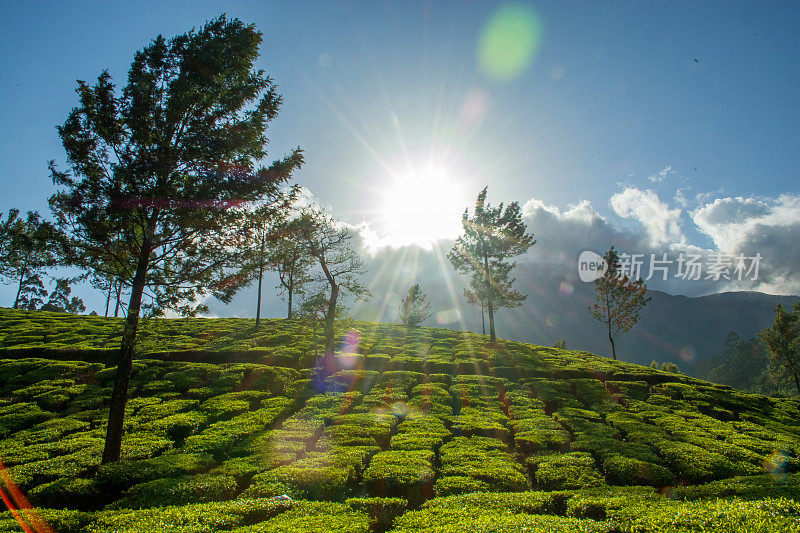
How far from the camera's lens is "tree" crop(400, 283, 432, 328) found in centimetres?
6931

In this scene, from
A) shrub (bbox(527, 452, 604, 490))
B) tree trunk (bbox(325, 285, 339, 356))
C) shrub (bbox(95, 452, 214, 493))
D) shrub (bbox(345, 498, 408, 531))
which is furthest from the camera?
tree trunk (bbox(325, 285, 339, 356))

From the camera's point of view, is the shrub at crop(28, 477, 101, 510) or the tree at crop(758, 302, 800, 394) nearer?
the shrub at crop(28, 477, 101, 510)

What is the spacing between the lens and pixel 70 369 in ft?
86.1

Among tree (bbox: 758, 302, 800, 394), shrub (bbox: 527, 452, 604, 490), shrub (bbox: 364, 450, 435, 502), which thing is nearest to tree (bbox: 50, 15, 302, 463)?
shrub (bbox: 364, 450, 435, 502)

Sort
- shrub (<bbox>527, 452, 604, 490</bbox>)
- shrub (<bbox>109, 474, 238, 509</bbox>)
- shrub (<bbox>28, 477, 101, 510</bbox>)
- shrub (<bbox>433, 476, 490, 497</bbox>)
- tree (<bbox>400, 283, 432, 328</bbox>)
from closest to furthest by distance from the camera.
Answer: shrub (<bbox>109, 474, 238, 509</bbox>) → shrub (<bbox>28, 477, 101, 510</bbox>) → shrub (<bbox>433, 476, 490, 497</bbox>) → shrub (<bbox>527, 452, 604, 490</bbox>) → tree (<bbox>400, 283, 432, 328</bbox>)

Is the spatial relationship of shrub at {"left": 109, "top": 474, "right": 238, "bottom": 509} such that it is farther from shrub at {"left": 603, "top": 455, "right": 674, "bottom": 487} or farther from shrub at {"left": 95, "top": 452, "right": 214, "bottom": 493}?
shrub at {"left": 603, "top": 455, "right": 674, "bottom": 487}

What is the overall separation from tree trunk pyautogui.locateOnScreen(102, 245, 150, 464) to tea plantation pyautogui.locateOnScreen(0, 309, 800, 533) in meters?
0.58

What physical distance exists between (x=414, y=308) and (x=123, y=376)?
5949 cm

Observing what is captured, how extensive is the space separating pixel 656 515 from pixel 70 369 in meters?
36.4

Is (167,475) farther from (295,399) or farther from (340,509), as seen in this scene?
(295,399)

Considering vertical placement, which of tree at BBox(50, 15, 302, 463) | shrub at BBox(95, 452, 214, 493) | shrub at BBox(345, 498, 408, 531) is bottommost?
shrub at BBox(95, 452, 214, 493)

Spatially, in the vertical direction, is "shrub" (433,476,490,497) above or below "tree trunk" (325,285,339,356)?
below

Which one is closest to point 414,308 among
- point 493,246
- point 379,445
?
point 493,246

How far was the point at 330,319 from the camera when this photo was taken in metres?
30.5
